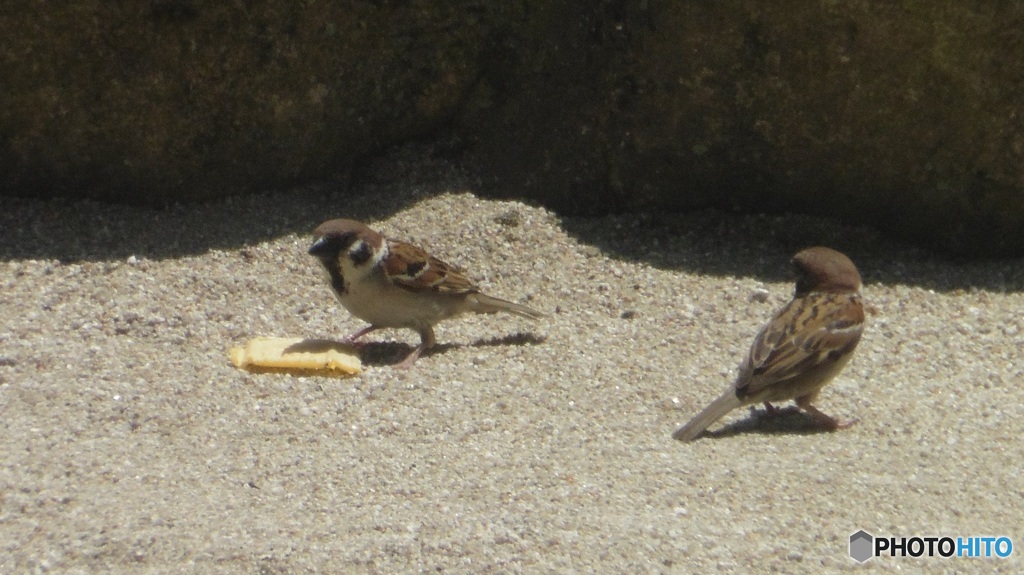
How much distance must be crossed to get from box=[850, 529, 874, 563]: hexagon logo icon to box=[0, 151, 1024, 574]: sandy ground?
57 mm

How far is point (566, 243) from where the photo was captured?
686 centimetres

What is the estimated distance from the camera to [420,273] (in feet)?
19.0

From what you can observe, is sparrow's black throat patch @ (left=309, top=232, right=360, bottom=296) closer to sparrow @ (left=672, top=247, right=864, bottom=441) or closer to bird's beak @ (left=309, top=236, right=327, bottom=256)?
bird's beak @ (left=309, top=236, right=327, bottom=256)

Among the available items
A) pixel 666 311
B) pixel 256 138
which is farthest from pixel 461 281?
pixel 256 138

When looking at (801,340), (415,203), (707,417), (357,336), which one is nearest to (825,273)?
(801,340)

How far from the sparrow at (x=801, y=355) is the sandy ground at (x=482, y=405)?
0.15 m

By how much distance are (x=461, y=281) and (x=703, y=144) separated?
1.90 metres

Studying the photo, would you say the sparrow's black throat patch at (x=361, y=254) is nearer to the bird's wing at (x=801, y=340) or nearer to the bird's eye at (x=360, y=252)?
the bird's eye at (x=360, y=252)

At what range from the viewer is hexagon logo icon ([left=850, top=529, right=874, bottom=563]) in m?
3.68

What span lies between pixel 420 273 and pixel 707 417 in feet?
5.70

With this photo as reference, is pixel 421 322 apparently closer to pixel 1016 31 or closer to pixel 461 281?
pixel 461 281

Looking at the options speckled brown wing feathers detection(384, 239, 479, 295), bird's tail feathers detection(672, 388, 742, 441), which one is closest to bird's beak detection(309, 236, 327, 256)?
speckled brown wing feathers detection(384, 239, 479, 295)

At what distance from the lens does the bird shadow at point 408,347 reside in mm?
5785

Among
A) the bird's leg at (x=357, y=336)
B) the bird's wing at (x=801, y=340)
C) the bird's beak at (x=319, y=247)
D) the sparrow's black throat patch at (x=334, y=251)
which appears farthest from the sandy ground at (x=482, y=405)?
→ the bird's beak at (x=319, y=247)
